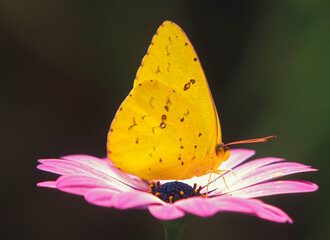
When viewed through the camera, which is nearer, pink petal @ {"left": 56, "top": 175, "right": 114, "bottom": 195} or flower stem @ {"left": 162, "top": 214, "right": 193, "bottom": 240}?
Answer: pink petal @ {"left": 56, "top": 175, "right": 114, "bottom": 195}

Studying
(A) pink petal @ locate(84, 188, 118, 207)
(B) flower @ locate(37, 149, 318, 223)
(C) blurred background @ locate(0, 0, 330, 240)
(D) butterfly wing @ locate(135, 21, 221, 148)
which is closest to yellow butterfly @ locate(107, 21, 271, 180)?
(D) butterfly wing @ locate(135, 21, 221, 148)

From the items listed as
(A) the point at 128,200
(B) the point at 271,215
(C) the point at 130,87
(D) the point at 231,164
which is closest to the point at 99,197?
(A) the point at 128,200

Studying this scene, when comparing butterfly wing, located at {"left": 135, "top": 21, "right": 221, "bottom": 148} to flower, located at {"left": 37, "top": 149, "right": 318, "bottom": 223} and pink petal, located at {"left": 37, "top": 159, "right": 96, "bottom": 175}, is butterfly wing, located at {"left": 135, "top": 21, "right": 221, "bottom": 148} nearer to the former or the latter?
flower, located at {"left": 37, "top": 149, "right": 318, "bottom": 223}

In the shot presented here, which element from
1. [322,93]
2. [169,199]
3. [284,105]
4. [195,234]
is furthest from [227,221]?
[169,199]

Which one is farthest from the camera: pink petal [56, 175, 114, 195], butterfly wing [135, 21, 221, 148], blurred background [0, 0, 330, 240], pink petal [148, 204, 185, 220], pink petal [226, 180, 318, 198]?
blurred background [0, 0, 330, 240]

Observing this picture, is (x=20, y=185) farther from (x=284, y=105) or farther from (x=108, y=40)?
(x=284, y=105)
